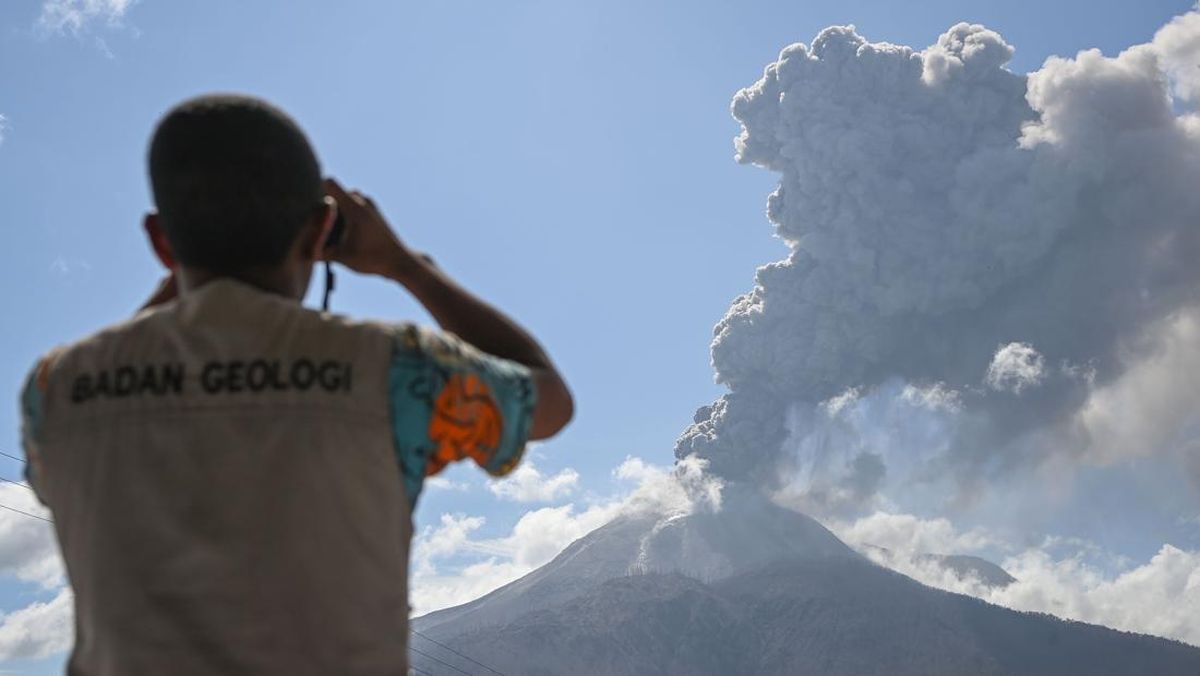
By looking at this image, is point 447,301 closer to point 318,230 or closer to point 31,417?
point 318,230

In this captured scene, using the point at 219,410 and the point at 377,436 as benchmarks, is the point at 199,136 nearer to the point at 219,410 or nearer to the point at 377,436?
the point at 219,410

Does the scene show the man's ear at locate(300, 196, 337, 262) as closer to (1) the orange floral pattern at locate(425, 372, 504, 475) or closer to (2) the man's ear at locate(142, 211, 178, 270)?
(2) the man's ear at locate(142, 211, 178, 270)

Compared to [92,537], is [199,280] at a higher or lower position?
higher

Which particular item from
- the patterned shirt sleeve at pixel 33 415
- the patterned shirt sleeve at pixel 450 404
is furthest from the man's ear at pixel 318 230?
the patterned shirt sleeve at pixel 33 415

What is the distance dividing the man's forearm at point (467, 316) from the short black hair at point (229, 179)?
0.26 m

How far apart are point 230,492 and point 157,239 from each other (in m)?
0.59

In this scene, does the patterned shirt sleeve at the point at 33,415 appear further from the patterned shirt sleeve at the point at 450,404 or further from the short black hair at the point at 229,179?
the patterned shirt sleeve at the point at 450,404

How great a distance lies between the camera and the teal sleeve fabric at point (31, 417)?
1.70 meters

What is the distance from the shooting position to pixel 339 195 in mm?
2033

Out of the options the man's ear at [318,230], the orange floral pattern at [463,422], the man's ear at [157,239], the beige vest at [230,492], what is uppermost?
the man's ear at [318,230]

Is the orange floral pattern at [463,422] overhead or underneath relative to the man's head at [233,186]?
underneath

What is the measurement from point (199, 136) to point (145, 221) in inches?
10.7

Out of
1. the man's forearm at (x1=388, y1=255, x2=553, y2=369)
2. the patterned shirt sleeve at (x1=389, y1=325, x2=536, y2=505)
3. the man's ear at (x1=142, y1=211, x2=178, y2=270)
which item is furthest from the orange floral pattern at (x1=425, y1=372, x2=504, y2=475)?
the man's ear at (x1=142, y1=211, x2=178, y2=270)

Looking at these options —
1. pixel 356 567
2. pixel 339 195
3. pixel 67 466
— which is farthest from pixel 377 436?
pixel 339 195
